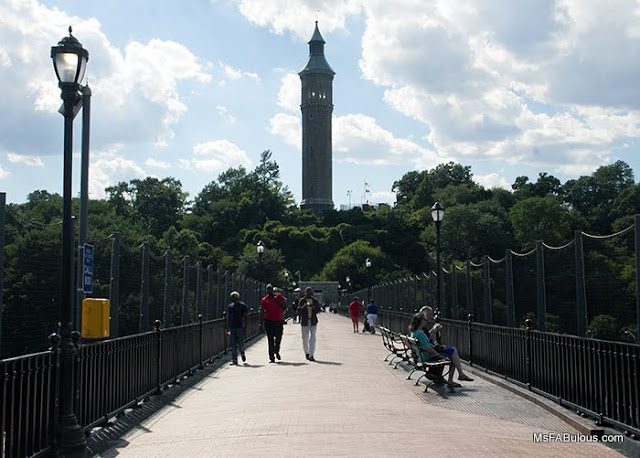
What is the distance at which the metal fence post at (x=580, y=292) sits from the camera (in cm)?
→ 1300

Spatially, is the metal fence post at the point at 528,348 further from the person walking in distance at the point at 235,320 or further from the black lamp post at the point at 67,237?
the person walking in distance at the point at 235,320

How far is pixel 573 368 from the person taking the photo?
11.4 meters

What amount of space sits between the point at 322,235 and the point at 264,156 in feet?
122

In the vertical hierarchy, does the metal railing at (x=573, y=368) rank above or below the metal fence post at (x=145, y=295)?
below

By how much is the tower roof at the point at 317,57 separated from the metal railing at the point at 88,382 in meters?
143

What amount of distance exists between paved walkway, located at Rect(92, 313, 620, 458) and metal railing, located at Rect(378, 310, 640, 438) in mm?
406

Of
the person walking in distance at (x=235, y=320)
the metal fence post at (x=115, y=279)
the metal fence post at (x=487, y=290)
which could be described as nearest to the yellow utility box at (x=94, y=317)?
the metal fence post at (x=115, y=279)

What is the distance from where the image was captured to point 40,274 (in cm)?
1113

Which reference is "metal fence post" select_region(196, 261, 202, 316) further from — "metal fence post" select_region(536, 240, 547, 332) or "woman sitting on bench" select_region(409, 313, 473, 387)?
"metal fence post" select_region(536, 240, 547, 332)

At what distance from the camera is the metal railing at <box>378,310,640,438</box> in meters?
9.31

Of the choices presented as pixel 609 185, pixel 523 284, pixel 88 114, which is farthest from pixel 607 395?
pixel 609 185

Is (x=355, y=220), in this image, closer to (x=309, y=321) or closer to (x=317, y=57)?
(x=317, y=57)

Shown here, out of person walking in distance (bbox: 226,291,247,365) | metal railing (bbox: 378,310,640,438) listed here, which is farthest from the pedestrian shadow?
metal railing (bbox: 378,310,640,438)

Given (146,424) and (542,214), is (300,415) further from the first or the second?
(542,214)
